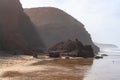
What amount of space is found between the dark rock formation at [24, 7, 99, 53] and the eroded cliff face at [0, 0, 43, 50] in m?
37.4

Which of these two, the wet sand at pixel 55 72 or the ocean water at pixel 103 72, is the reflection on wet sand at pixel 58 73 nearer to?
the wet sand at pixel 55 72

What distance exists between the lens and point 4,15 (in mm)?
86312

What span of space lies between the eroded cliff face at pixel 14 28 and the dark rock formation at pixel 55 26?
37395 millimetres

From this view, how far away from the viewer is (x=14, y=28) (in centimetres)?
8881

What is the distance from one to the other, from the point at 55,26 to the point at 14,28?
2553 inches

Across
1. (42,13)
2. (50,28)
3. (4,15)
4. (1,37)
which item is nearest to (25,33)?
(4,15)

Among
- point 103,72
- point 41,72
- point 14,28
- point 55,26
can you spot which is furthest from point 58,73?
point 55,26

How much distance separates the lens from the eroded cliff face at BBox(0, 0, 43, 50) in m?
79.4

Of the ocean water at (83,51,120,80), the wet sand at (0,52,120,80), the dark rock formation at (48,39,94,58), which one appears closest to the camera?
the wet sand at (0,52,120,80)

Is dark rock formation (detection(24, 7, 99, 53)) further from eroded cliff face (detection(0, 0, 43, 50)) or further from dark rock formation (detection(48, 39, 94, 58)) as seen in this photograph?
dark rock formation (detection(48, 39, 94, 58))

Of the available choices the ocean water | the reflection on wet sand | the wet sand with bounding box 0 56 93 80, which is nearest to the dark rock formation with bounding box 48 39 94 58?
the ocean water

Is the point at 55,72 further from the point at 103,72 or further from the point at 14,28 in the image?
the point at 14,28

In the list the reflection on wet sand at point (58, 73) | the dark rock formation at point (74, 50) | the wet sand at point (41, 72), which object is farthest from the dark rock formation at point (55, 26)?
the reflection on wet sand at point (58, 73)

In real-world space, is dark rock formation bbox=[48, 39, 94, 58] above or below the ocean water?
above
